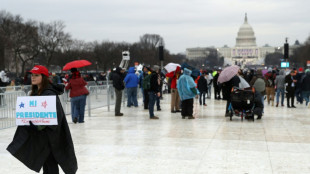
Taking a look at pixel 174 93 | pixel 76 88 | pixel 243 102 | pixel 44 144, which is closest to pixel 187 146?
pixel 44 144

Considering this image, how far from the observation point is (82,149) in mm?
8484

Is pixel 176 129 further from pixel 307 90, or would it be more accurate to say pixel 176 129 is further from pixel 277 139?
pixel 307 90

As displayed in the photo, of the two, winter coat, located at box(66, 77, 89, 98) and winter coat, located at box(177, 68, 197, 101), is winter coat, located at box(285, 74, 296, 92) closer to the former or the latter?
winter coat, located at box(177, 68, 197, 101)

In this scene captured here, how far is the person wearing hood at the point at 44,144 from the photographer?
479 cm

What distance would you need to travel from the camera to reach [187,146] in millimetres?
8648

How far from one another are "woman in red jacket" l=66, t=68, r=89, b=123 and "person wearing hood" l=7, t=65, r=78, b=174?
7223mm

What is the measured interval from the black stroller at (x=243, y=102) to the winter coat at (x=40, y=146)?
324 inches

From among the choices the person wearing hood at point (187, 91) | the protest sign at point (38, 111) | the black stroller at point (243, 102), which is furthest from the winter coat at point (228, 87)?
the protest sign at point (38, 111)

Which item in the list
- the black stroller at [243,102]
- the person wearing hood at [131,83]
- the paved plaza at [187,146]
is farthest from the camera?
the person wearing hood at [131,83]

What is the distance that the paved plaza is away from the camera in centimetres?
689

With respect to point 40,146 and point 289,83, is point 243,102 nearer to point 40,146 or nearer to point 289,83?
point 289,83

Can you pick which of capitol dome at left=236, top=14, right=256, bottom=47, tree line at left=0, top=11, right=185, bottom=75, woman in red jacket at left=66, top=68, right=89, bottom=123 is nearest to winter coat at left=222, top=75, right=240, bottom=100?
woman in red jacket at left=66, top=68, right=89, bottom=123

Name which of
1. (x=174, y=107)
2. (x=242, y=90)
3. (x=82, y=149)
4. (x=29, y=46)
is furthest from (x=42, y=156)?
(x=29, y=46)

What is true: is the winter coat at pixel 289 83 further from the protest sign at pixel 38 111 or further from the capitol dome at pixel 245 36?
the capitol dome at pixel 245 36
